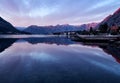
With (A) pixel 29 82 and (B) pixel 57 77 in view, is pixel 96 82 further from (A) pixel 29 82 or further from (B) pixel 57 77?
(A) pixel 29 82

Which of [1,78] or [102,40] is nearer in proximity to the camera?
[1,78]

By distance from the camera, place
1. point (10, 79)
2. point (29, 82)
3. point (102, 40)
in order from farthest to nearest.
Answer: point (102, 40)
point (10, 79)
point (29, 82)

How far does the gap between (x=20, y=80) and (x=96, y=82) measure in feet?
23.8

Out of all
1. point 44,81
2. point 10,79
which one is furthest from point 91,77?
point 10,79

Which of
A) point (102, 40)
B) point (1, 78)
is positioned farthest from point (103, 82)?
point (102, 40)

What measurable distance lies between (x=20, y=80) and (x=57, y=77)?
3.73 meters

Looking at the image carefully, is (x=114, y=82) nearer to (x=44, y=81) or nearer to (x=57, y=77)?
(x=57, y=77)

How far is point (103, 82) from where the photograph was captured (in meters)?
15.0

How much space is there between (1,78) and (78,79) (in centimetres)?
770

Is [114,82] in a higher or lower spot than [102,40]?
higher

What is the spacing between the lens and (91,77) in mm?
16703

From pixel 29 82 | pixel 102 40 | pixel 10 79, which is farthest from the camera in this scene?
pixel 102 40

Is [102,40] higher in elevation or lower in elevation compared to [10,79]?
lower

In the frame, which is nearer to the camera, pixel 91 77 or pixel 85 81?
pixel 85 81
